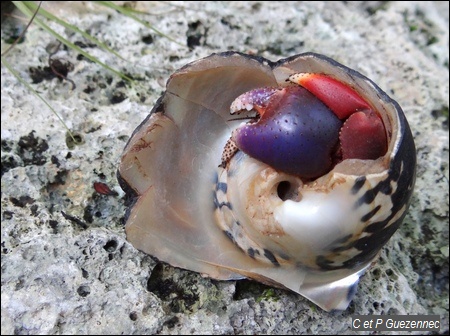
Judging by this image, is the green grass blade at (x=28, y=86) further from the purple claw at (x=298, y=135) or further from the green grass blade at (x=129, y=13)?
the purple claw at (x=298, y=135)

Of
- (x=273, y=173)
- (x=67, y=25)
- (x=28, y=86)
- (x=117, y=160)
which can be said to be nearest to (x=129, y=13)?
(x=67, y=25)

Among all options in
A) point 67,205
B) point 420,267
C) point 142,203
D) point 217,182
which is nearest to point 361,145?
point 217,182

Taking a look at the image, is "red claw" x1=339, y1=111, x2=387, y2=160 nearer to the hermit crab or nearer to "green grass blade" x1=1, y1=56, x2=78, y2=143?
the hermit crab

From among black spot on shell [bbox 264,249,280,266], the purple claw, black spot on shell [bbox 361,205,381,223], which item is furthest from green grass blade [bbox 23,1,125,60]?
black spot on shell [bbox 361,205,381,223]

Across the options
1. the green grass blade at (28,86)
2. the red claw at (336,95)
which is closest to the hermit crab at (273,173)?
the red claw at (336,95)

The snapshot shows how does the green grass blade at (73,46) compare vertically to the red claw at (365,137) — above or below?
below
